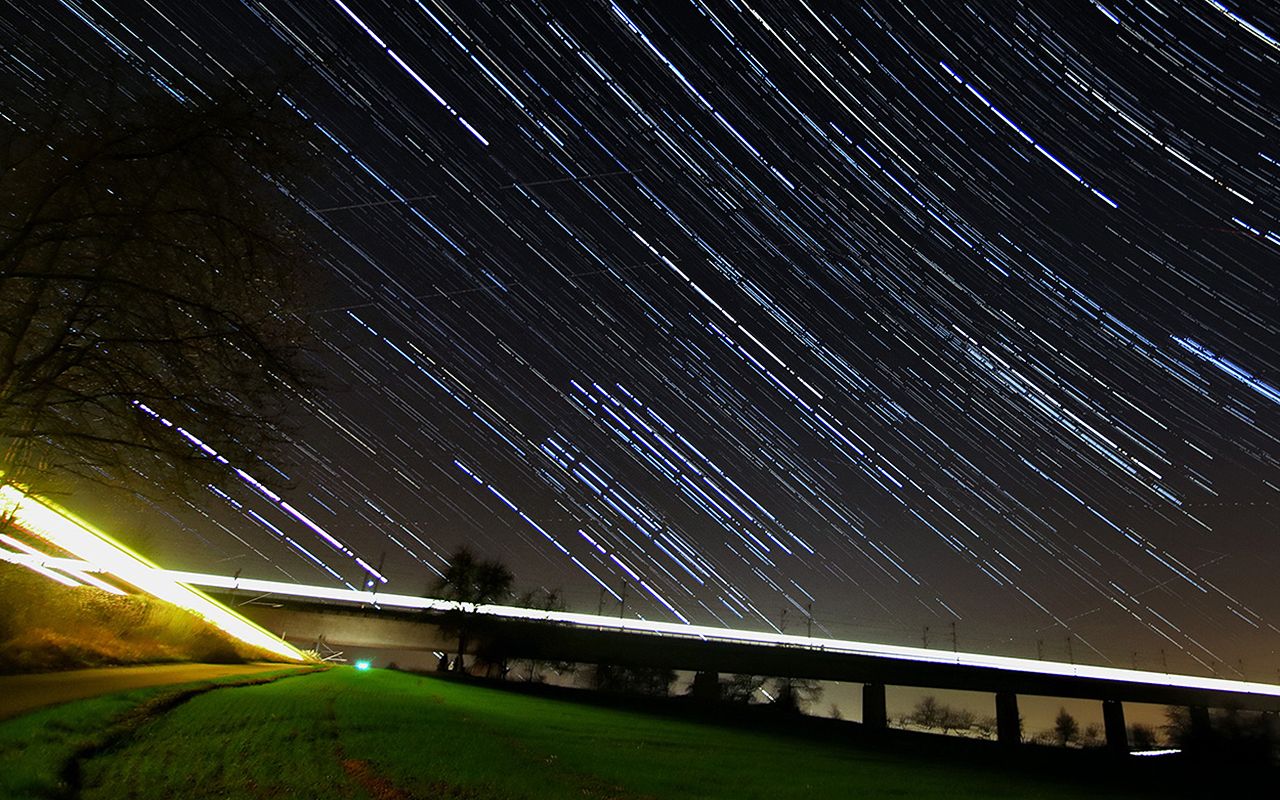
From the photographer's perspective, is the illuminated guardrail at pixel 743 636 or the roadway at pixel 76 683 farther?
the illuminated guardrail at pixel 743 636

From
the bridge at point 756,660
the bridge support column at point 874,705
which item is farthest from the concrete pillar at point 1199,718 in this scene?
the bridge support column at point 874,705

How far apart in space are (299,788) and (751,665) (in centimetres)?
5814

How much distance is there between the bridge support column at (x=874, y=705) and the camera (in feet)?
207

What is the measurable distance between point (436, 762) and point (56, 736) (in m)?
5.82

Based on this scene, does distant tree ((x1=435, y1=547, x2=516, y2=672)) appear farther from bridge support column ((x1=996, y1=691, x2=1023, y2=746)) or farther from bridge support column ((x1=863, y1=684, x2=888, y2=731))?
bridge support column ((x1=996, y1=691, x2=1023, y2=746))

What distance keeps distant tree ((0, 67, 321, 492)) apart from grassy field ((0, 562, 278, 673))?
865cm

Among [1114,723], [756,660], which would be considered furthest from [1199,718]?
[756,660]

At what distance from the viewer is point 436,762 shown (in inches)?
494

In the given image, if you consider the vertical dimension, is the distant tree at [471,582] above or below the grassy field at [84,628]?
above

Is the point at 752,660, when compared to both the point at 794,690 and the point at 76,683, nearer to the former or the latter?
the point at 794,690

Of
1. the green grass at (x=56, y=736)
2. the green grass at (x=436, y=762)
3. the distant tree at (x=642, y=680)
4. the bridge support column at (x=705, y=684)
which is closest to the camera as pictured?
the green grass at (x=56, y=736)

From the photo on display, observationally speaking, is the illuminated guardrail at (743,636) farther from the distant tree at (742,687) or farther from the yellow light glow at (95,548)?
the yellow light glow at (95,548)

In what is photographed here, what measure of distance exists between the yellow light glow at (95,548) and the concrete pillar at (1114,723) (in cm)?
7443

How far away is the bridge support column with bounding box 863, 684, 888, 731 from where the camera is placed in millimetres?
63219
